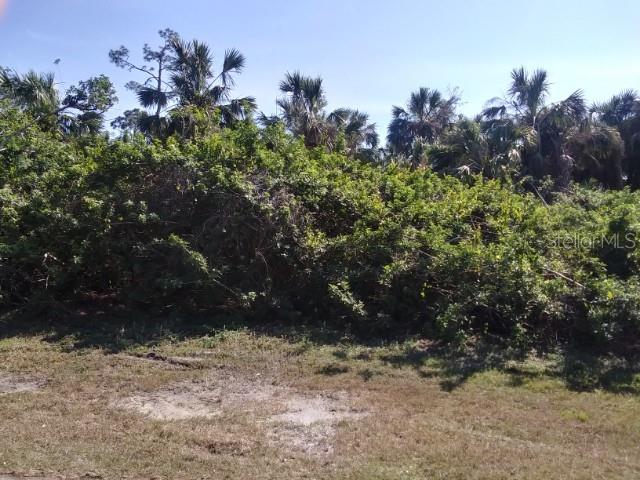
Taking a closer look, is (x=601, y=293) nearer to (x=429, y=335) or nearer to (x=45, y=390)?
(x=429, y=335)

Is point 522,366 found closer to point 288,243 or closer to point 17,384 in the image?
point 288,243

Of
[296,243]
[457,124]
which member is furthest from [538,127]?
[296,243]

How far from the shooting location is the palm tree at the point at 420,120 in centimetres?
3064

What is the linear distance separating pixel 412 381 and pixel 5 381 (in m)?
4.52

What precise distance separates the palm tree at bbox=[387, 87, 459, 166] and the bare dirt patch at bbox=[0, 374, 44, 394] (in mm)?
24804

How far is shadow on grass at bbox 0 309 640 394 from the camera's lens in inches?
272

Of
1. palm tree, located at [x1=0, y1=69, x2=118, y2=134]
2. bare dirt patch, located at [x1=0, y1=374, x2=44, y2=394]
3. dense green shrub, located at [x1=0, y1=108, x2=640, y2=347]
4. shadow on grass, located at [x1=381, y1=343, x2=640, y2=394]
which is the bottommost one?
bare dirt patch, located at [x1=0, y1=374, x2=44, y2=394]

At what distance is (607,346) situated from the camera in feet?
25.8

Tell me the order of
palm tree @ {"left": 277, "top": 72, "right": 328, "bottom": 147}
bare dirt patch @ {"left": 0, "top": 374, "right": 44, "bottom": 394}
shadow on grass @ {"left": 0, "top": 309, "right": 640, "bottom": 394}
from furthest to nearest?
palm tree @ {"left": 277, "top": 72, "right": 328, "bottom": 147}, shadow on grass @ {"left": 0, "top": 309, "right": 640, "bottom": 394}, bare dirt patch @ {"left": 0, "top": 374, "right": 44, "bottom": 394}

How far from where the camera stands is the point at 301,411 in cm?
589

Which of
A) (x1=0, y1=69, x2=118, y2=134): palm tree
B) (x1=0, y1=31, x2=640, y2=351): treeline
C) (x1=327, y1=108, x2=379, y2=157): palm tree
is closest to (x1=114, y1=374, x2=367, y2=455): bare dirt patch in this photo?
(x1=0, y1=31, x2=640, y2=351): treeline

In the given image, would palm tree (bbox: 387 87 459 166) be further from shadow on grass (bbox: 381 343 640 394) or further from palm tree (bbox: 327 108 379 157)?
shadow on grass (bbox: 381 343 640 394)

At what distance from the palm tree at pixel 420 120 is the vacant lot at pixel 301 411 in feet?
77.5

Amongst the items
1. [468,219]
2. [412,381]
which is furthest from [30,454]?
[468,219]
